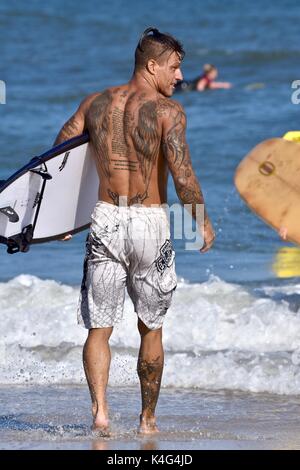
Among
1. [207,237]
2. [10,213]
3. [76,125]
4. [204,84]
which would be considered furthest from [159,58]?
[204,84]

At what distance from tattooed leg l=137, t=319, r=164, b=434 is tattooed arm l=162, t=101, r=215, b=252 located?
1.47ft

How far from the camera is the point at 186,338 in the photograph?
23.7 ft

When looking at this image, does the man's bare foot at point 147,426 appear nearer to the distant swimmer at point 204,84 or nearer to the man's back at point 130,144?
the man's back at point 130,144

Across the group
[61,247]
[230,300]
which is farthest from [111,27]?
[230,300]

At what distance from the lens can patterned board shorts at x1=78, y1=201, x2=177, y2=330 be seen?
464 cm

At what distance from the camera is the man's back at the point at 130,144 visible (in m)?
4.61

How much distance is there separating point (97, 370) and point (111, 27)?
77.0 ft

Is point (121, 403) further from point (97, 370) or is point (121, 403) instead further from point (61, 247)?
point (61, 247)

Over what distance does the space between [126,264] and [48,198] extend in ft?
1.99

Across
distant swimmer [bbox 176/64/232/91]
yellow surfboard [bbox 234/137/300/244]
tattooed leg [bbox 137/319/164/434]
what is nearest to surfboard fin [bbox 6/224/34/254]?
tattooed leg [bbox 137/319/164/434]

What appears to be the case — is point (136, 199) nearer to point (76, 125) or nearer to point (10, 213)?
point (76, 125)

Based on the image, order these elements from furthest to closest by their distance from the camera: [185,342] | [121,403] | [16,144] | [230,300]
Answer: [16,144] → [230,300] → [185,342] → [121,403]

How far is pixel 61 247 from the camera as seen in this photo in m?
9.97

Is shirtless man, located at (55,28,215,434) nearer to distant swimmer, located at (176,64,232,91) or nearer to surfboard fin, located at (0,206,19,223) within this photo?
surfboard fin, located at (0,206,19,223)
